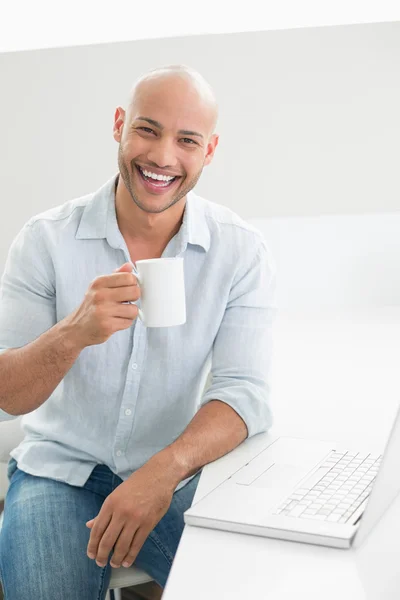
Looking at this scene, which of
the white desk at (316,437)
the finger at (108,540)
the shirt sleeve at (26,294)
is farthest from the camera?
the shirt sleeve at (26,294)

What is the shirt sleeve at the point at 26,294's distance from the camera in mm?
1336

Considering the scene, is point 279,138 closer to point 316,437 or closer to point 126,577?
point 316,437

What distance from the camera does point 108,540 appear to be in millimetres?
1057

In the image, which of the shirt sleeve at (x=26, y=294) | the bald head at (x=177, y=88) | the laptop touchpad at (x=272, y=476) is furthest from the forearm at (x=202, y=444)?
the bald head at (x=177, y=88)

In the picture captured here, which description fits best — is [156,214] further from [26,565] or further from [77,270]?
[26,565]

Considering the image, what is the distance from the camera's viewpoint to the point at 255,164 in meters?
3.07

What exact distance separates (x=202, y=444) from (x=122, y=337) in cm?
32

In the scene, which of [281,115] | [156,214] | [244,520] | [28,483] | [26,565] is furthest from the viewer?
[281,115]

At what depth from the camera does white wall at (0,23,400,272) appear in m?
2.99

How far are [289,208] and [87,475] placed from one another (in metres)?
1.96

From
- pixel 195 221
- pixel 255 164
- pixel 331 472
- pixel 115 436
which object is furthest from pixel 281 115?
pixel 331 472

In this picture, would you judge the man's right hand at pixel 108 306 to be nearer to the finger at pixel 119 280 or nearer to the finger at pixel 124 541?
the finger at pixel 119 280

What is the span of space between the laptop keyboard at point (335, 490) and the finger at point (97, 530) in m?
0.31

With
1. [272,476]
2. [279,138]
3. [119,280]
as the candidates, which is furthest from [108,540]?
[279,138]
